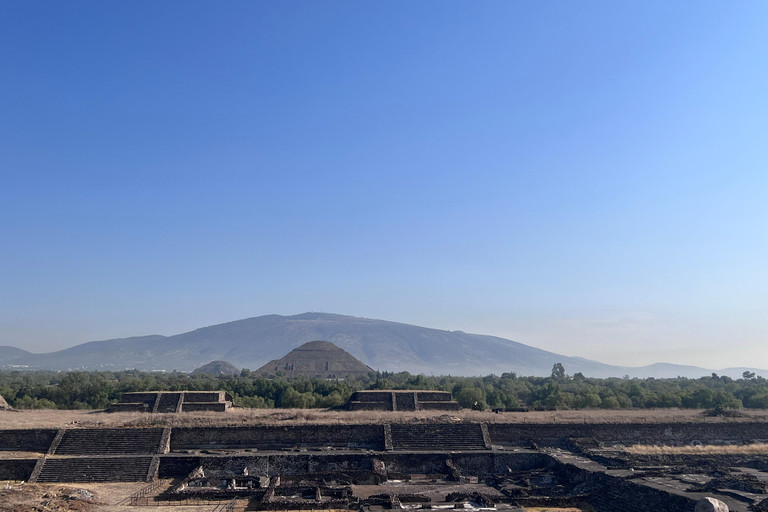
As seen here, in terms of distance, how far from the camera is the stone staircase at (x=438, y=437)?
118 feet

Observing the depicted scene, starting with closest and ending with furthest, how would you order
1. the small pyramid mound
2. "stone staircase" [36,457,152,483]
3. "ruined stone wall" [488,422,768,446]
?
"stone staircase" [36,457,152,483]
"ruined stone wall" [488,422,768,446]
the small pyramid mound

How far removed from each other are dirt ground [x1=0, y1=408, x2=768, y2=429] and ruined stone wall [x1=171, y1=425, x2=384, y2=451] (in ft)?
3.81

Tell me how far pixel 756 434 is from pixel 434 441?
2481 centimetres

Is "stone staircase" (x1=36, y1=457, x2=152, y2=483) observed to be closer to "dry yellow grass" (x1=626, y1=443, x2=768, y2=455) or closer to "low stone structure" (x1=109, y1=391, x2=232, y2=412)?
"low stone structure" (x1=109, y1=391, x2=232, y2=412)

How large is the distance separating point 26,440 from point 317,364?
11576 centimetres

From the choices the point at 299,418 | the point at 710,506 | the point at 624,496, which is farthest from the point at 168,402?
the point at 710,506

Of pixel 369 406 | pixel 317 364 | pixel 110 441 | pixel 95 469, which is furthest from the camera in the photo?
pixel 317 364

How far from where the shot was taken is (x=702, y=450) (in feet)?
116

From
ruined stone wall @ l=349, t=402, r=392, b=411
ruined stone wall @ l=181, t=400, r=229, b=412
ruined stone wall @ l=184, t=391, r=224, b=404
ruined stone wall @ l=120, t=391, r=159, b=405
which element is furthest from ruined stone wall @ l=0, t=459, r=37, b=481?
ruined stone wall @ l=349, t=402, r=392, b=411

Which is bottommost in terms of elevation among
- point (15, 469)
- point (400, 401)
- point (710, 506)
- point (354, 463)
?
Result: point (354, 463)

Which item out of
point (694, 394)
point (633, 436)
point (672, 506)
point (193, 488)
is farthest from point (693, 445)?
point (193, 488)

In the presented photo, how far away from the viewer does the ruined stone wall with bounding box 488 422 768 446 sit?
37.8m

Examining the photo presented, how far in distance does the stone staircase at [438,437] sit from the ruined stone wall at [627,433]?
187 cm

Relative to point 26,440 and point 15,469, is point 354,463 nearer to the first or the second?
point 15,469
